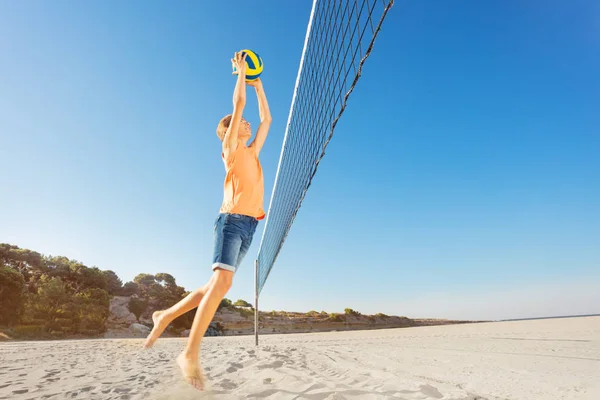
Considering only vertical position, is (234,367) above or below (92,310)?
below

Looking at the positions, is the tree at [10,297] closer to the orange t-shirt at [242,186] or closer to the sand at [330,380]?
the sand at [330,380]

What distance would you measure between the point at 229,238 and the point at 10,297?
16.1 metres

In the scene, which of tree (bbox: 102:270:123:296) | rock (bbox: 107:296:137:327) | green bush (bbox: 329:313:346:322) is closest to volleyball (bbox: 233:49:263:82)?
rock (bbox: 107:296:137:327)

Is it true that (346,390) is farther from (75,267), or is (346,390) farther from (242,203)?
(75,267)

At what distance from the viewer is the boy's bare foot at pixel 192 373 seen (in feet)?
6.46

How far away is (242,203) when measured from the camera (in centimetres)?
221

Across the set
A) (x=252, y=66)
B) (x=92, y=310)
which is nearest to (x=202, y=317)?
(x=252, y=66)

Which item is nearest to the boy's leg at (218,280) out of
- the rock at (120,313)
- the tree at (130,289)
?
the rock at (120,313)

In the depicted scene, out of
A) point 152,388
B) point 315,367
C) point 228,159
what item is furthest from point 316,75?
point 152,388

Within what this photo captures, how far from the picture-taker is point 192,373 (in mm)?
2008

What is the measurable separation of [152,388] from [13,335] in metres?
14.0

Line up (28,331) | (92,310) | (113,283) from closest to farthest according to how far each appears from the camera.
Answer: (28,331) < (92,310) < (113,283)

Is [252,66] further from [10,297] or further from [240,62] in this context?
[10,297]

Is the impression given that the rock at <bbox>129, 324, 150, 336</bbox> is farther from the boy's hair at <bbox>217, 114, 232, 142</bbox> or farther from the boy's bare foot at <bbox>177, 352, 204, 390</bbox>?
the boy's hair at <bbox>217, 114, 232, 142</bbox>
